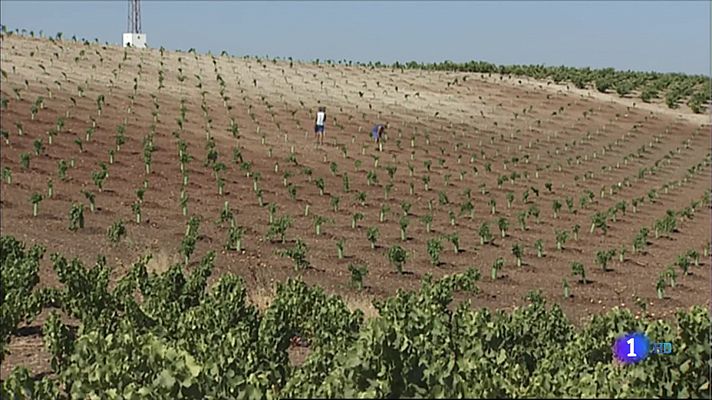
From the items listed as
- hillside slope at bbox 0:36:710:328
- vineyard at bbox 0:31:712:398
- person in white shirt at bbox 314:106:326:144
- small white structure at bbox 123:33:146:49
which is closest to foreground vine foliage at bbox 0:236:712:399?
vineyard at bbox 0:31:712:398

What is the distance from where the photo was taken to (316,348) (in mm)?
7930

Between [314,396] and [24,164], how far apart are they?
2107 cm

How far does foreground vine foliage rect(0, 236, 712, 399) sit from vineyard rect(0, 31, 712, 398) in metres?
0.03

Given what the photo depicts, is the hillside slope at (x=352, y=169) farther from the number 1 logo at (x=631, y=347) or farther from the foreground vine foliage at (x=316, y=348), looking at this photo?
the number 1 logo at (x=631, y=347)

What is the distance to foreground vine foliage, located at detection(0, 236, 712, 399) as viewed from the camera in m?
5.14

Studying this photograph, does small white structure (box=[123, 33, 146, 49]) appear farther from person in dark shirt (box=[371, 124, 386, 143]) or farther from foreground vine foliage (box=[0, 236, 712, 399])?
foreground vine foliage (box=[0, 236, 712, 399])

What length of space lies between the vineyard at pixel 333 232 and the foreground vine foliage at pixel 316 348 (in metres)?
0.03

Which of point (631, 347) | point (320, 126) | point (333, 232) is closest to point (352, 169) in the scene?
point (320, 126)

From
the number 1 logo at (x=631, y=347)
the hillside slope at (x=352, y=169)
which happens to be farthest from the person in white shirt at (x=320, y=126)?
the number 1 logo at (x=631, y=347)

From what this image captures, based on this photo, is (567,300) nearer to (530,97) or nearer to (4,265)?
(4,265)

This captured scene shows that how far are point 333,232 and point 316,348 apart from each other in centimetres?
1268

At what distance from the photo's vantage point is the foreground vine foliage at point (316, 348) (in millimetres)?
5137

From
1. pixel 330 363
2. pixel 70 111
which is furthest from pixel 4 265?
pixel 70 111

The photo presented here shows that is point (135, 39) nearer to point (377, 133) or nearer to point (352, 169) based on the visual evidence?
point (377, 133)
